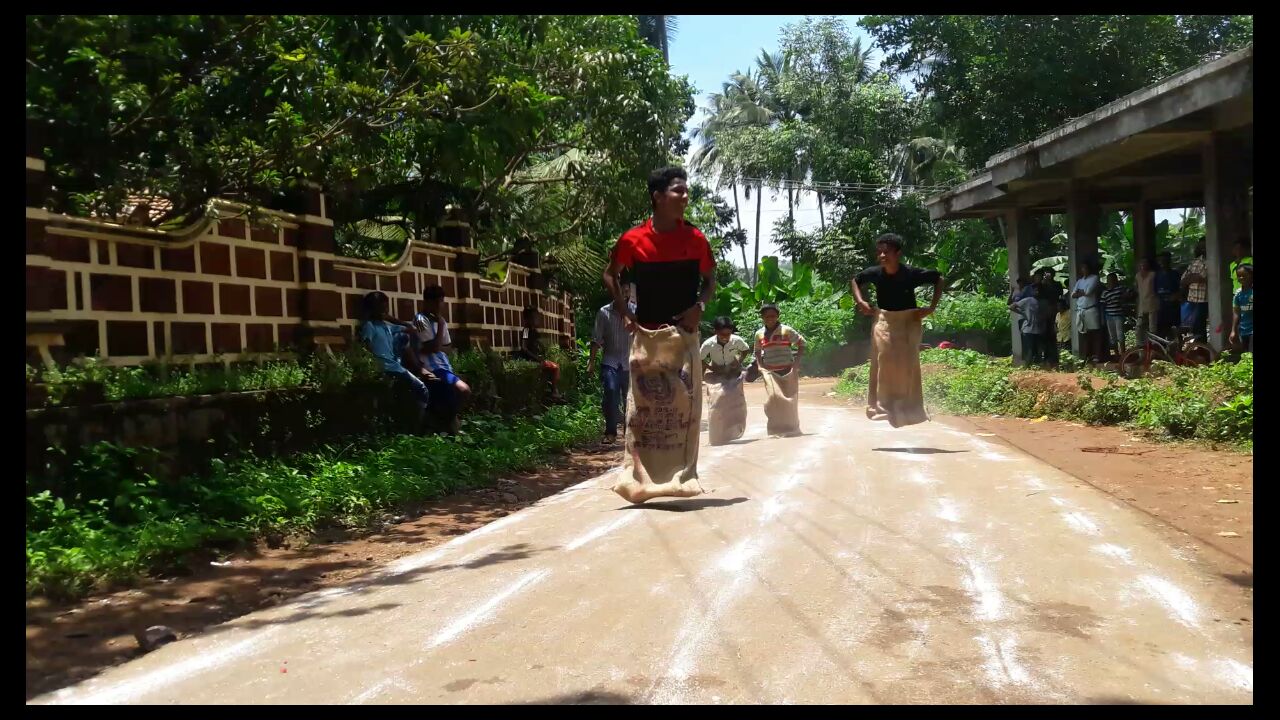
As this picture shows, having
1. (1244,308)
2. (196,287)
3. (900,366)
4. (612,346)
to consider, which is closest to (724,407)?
(612,346)

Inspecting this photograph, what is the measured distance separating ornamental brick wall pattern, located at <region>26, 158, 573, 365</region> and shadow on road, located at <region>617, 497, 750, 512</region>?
347 centimetres

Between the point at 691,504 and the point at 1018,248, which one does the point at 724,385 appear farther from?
the point at 1018,248

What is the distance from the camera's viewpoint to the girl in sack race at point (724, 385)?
1140cm

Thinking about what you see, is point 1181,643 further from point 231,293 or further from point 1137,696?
point 231,293

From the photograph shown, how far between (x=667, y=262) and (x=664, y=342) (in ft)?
1.78

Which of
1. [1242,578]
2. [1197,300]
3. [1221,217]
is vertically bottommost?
[1242,578]

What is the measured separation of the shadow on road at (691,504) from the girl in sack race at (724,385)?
4295 mm

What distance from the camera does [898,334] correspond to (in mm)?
10422

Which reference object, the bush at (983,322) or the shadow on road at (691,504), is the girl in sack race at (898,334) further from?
the bush at (983,322)

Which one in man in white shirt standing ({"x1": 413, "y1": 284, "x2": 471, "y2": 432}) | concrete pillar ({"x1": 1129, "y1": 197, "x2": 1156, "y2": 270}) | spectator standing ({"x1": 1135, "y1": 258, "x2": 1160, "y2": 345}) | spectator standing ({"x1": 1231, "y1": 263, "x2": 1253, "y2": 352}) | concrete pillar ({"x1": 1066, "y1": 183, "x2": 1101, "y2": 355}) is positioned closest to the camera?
man in white shirt standing ({"x1": 413, "y1": 284, "x2": 471, "y2": 432})

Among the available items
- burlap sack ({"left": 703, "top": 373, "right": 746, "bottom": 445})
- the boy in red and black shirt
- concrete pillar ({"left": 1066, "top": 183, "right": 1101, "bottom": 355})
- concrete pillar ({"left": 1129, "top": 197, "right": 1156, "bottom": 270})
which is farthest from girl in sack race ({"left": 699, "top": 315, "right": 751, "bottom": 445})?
concrete pillar ({"left": 1129, "top": 197, "right": 1156, "bottom": 270})

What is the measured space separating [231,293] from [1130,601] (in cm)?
666

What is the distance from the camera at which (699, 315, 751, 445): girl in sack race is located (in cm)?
1140

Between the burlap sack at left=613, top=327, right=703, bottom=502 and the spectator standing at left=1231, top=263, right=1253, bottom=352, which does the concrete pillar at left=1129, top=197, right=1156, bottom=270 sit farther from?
the burlap sack at left=613, top=327, right=703, bottom=502
